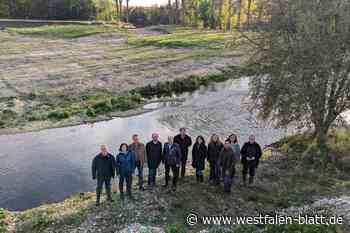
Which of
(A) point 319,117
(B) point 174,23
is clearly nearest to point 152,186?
(A) point 319,117

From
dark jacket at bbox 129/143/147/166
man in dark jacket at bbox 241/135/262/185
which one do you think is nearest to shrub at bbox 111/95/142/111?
dark jacket at bbox 129/143/147/166

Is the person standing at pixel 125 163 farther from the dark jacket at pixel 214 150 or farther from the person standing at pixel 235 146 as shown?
the person standing at pixel 235 146

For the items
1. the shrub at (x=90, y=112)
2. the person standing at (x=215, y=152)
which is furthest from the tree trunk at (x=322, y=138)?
the shrub at (x=90, y=112)

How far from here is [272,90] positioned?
68.2ft

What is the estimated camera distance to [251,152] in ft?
53.4

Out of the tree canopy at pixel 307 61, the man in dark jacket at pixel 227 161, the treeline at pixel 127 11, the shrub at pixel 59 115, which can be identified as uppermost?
the treeline at pixel 127 11

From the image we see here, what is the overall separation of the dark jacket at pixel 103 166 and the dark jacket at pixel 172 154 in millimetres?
2097

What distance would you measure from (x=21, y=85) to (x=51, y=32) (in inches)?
1686

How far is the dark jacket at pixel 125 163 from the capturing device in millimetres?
14875

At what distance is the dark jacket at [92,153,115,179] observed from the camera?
14.7 m

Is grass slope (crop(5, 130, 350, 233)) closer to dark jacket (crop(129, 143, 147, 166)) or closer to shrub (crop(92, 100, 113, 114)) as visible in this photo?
dark jacket (crop(129, 143, 147, 166))

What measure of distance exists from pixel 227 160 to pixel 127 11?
334 feet

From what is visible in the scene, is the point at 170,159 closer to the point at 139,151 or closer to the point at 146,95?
the point at 139,151

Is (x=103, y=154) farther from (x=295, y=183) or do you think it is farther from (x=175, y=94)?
(x=175, y=94)
